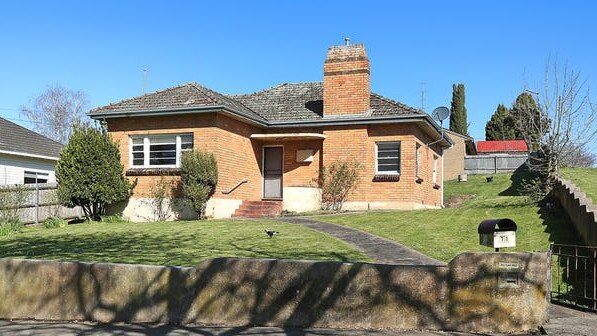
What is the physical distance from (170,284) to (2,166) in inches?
821

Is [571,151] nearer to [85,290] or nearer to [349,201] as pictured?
[349,201]

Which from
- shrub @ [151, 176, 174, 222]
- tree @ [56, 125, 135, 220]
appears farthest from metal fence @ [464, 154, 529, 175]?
tree @ [56, 125, 135, 220]

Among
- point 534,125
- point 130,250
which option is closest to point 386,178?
point 534,125

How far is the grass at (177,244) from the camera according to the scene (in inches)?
384

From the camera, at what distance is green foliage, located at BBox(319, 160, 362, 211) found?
795 inches

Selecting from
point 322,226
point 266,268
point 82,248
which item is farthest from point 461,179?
point 266,268

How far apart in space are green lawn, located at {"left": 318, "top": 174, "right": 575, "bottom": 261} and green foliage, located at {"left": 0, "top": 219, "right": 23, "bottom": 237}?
8.88 meters

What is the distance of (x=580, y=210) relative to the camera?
34.7 ft

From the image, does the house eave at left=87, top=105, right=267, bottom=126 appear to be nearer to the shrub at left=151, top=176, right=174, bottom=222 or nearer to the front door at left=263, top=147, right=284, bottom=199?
the front door at left=263, top=147, right=284, bottom=199

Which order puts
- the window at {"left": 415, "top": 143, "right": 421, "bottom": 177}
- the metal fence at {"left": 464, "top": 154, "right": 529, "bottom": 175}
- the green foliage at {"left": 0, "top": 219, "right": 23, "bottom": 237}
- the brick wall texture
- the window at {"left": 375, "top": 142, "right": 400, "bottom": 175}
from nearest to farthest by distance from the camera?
the green foliage at {"left": 0, "top": 219, "right": 23, "bottom": 237} < the brick wall texture < the window at {"left": 375, "top": 142, "right": 400, "bottom": 175} < the window at {"left": 415, "top": 143, "right": 421, "bottom": 177} < the metal fence at {"left": 464, "top": 154, "right": 529, "bottom": 175}

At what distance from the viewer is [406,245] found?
11398 millimetres

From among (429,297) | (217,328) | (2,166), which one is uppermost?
(2,166)

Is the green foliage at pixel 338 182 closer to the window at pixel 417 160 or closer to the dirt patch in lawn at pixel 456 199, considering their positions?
the window at pixel 417 160

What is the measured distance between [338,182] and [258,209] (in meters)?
3.11
